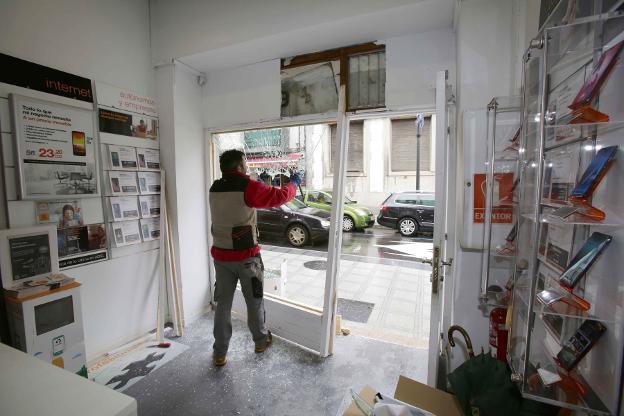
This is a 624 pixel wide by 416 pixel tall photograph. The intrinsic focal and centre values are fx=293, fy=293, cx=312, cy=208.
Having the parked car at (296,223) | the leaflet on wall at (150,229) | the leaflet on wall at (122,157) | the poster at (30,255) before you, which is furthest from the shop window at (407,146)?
the poster at (30,255)

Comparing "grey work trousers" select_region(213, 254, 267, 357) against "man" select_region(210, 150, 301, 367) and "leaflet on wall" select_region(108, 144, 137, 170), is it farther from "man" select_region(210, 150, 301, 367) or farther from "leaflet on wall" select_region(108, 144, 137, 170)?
"leaflet on wall" select_region(108, 144, 137, 170)

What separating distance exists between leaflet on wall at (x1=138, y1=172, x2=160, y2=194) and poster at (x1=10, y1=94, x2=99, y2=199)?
1.17ft

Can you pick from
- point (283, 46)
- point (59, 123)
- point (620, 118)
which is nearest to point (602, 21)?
point (620, 118)

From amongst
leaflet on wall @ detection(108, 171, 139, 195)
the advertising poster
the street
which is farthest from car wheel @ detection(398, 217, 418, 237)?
leaflet on wall @ detection(108, 171, 139, 195)

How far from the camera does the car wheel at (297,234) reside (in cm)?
534

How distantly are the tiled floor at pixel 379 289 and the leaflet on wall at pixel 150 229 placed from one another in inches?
48.9

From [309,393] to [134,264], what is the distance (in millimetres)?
1749

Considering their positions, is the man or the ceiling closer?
the ceiling

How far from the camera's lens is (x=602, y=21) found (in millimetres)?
851

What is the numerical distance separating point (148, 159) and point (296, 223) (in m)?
3.08

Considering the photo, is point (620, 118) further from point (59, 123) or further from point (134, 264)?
point (134, 264)

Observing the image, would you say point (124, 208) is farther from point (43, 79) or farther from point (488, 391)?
point (488, 391)

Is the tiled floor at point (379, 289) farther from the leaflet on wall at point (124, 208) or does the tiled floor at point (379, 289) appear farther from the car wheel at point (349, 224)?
the car wheel at point (349, 224)

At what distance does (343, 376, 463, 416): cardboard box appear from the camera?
1.36 metres
